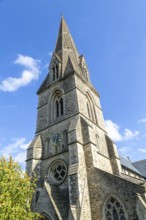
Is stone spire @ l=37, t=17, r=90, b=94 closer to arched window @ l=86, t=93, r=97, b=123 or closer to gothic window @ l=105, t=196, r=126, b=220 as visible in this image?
arched window @ l=86, t=93, r=97, b=123

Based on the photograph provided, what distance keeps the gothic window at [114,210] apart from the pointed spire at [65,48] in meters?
14.0

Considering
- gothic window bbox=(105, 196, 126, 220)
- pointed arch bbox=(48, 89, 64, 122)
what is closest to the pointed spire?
pointed arch bbox=(48, 89, 64, 122)

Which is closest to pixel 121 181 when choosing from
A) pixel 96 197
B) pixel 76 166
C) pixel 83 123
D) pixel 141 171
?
pixel 96 197

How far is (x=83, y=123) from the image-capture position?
16.2 metres

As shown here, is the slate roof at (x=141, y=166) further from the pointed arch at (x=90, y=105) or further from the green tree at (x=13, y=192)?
the green tree at (x=13, y=192)

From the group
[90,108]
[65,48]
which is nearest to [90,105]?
[90,108]

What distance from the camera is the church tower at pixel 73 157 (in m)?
12.1

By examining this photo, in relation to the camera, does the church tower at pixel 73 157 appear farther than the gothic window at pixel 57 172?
No

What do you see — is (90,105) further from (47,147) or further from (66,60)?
(47,147)

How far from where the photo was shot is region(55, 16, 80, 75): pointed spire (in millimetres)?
23469

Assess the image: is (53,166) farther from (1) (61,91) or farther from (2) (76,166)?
(1) (61,91)

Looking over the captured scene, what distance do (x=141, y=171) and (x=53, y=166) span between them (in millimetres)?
19833

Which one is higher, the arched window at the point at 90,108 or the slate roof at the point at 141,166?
the arched window at the point at 90,108

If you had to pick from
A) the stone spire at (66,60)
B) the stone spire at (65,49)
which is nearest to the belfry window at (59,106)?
the stone spire at (66,60)
